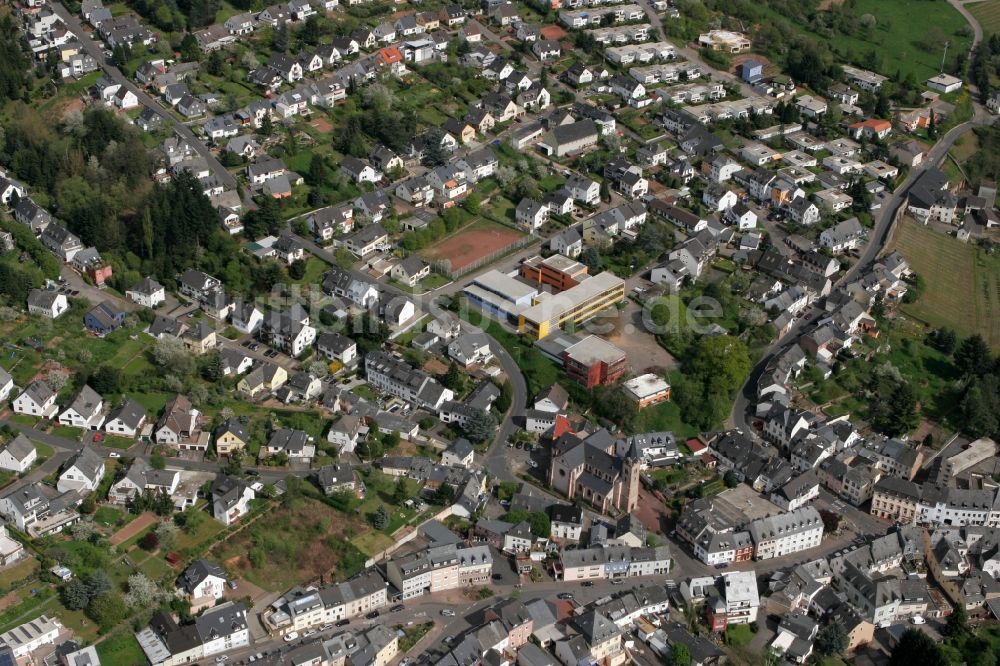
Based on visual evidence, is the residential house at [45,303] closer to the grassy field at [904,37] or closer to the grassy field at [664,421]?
the grassy field at [664,421]

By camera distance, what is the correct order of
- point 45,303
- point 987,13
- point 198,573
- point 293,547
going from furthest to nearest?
point 987,13 → point 45,303 → point 293,547 → point 198,573

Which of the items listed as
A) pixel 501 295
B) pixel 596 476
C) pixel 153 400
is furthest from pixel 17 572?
pixel 501 295

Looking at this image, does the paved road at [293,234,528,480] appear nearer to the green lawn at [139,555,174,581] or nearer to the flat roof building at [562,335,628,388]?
the flat roof building at [562,335,628,388]

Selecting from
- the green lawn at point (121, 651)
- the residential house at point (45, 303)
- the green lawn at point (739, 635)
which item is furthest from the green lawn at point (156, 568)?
the green lawn at point (739, 635)

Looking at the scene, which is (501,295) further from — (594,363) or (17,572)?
(17,572)

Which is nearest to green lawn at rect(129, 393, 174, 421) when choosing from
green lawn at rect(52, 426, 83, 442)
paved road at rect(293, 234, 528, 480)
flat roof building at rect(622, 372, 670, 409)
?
green lawn at rect(52, 426, 83, 442)

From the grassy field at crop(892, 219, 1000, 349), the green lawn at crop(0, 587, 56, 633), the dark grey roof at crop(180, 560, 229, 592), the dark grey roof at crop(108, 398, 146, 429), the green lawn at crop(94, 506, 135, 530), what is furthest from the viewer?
the grassy field at crop(892, 219, 1000, 349)

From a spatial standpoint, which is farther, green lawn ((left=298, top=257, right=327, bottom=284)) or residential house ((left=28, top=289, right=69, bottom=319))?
green lawn ((left=298, top=257, right=327, bottom=284))
